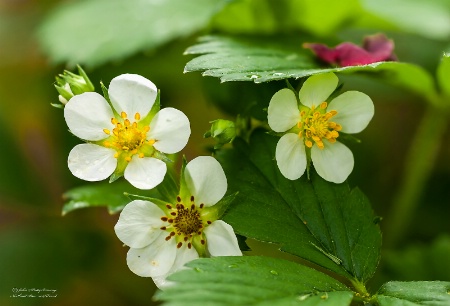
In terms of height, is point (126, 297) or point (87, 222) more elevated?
point (87, 222)

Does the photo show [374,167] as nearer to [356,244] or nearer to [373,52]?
[373,52]

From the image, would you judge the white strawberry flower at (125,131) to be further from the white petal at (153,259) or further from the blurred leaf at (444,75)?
the blurred leaf at (444,75)

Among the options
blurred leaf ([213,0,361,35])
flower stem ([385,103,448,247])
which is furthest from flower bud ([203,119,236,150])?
flower stem ([385,103,448,247])

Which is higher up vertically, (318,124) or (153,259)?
(318,124)

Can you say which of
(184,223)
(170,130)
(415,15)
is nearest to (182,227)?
(184,223)

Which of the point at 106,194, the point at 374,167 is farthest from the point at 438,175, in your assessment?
the point at 106,194

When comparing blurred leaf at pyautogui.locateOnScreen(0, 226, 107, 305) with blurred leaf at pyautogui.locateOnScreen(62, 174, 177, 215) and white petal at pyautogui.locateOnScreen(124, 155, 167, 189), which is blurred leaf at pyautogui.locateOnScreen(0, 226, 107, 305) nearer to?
blurred leaf at pyautogui.locateOnScreen(62, 174, 177, 215)

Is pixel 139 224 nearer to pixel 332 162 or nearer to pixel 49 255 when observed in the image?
pixel 332 162
